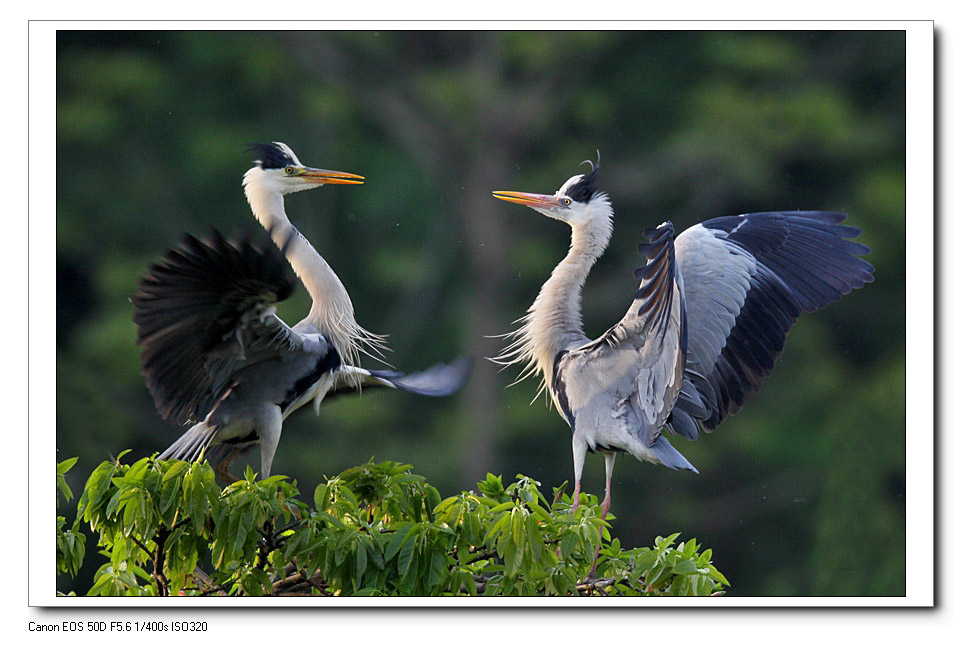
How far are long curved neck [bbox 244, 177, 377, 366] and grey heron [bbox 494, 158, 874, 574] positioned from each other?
416 millimetres

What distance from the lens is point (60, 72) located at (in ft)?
10.6

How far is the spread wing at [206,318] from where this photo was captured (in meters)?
2.34

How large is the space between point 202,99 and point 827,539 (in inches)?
152

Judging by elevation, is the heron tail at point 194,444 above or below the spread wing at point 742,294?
below

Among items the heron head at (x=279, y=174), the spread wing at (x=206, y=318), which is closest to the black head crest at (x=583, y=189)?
the heron head at (x=279, y=174)

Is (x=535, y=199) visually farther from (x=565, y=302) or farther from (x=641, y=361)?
(x=641, y=361)

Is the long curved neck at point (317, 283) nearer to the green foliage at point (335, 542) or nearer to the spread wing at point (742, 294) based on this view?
the green foliage at point (335, 542)

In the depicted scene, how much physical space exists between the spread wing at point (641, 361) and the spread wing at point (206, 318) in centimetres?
64

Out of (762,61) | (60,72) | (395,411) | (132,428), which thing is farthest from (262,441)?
(762,61)

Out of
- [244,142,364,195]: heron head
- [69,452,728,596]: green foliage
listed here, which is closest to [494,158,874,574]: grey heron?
[69,452,728,596]: green foliage

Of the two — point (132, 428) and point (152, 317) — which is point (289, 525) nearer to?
point (152, 317)

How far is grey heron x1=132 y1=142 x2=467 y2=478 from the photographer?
93.8 inches

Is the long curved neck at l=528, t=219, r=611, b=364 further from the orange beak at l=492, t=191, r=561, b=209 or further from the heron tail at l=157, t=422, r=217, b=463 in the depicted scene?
the heron tail at l=157, t=422, r=217, b=463

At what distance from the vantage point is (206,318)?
8.18 feet
